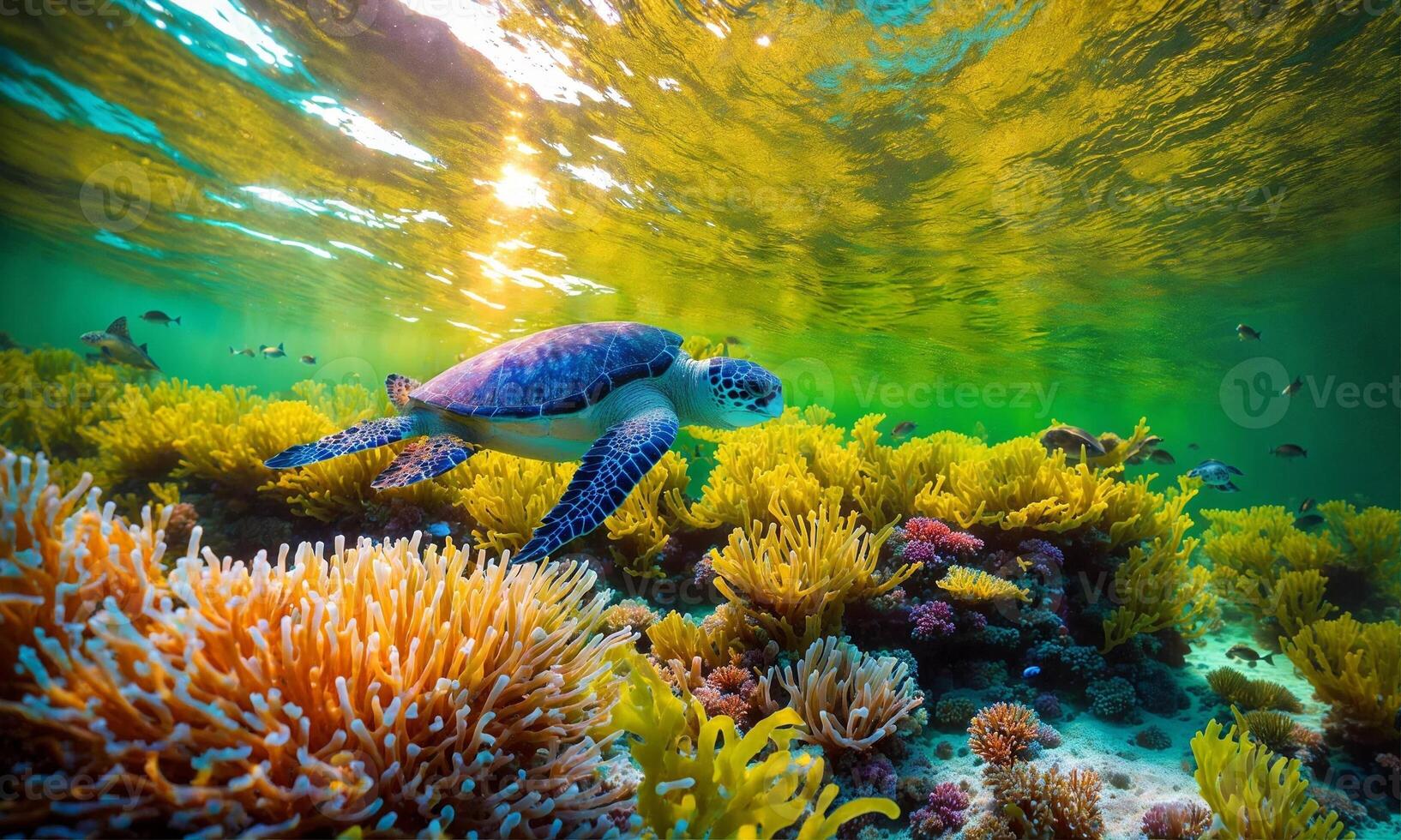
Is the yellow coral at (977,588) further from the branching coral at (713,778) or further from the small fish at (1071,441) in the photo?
the small fish at (1071,441)

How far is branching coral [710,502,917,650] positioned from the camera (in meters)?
3.37

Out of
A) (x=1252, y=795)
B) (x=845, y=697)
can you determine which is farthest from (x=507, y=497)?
(x=1252, y=795)

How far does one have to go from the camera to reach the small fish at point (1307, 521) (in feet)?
26.8

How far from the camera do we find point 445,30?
7.25 metres

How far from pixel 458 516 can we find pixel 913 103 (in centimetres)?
875

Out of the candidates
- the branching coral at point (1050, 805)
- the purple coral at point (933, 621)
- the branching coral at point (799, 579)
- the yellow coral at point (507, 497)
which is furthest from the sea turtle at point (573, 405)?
the branching coral at point (1050, 805)

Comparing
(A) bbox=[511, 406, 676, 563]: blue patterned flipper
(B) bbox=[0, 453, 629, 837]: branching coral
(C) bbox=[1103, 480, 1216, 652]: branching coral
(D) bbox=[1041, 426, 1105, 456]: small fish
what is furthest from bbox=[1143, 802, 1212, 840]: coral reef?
(D) bbox=[1041, 426, 1105, 456]: small fish

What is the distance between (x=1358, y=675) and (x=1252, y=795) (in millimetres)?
2535

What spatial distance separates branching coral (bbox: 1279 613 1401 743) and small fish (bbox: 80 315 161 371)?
14.8 metres

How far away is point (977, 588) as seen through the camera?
12.1 feet

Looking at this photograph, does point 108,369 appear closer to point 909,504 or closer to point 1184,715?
point 909,504

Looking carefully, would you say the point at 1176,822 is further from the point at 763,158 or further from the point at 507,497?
the point at 763,158

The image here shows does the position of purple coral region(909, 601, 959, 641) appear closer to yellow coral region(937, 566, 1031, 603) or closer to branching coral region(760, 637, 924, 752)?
yellow coral region(937, 566, 1031, 603)

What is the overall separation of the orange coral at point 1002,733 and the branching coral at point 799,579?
92cm
